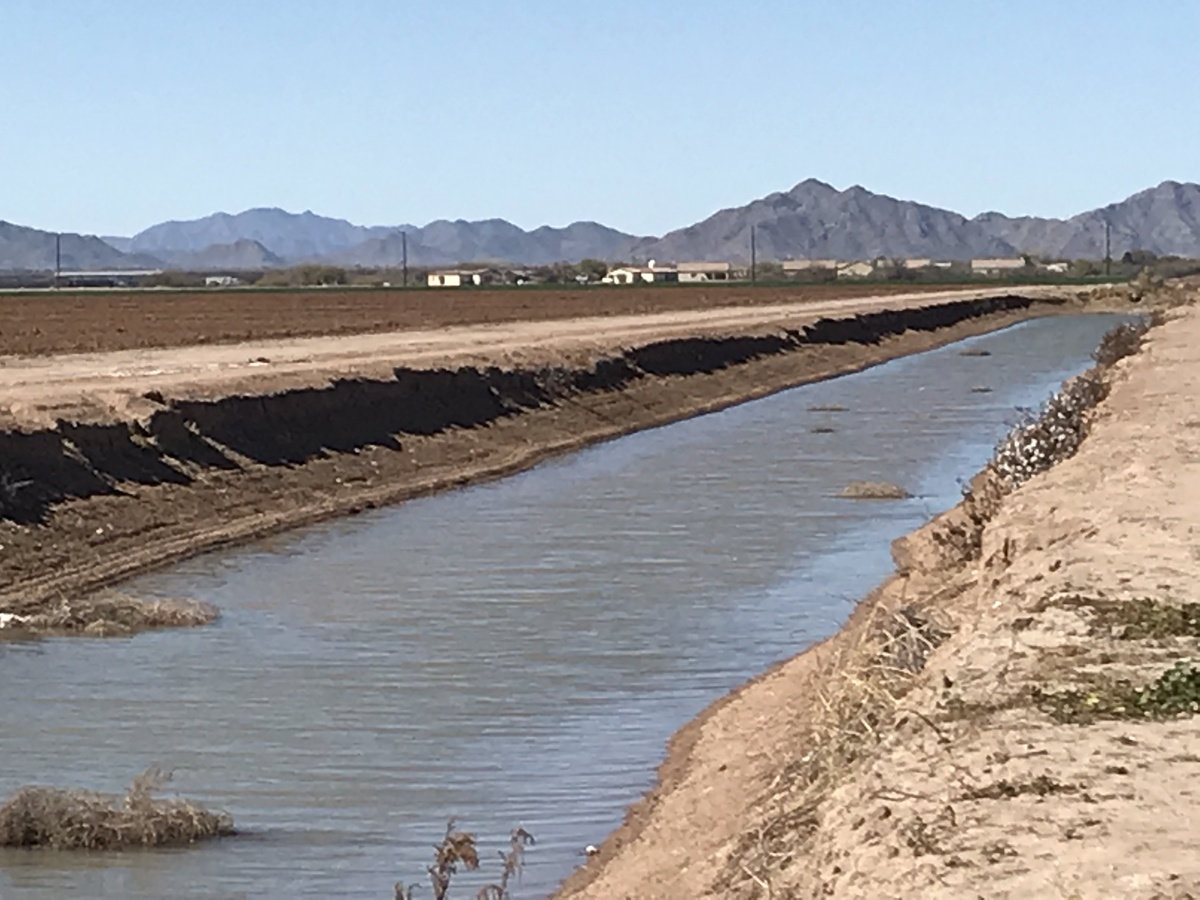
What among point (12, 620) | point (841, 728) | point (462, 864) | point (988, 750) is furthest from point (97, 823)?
point (12, 620)

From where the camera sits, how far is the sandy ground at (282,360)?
26078 mm

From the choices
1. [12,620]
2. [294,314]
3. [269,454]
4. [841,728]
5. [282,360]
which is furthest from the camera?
[294,314]

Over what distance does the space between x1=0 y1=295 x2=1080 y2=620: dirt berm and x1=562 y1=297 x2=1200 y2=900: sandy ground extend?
8151 millimetres

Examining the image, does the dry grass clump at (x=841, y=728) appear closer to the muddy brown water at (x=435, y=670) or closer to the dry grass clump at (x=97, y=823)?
the muddy brown water at (x=435, y=670)

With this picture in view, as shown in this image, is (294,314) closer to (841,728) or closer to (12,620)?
(12,620)

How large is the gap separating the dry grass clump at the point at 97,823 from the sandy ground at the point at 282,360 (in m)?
12.5

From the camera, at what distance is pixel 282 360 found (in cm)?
3959

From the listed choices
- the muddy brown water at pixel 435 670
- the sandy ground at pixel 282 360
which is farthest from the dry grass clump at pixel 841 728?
the sandy ground at pixel 282 360

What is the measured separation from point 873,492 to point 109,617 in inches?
496

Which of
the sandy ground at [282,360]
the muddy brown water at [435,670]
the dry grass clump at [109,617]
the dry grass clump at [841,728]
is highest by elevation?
the sandy ground at [282,360]

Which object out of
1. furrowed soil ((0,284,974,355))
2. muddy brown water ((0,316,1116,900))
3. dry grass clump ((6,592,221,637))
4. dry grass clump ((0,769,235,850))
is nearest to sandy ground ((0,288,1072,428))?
furrowed soil ((0,284,974,355))

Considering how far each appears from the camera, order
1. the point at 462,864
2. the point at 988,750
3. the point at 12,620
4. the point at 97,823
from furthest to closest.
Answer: the point at 12,620 < the point at 97,823 < the point at 462,864 < the point at 988,750

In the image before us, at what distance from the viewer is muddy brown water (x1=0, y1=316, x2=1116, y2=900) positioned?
1138cm

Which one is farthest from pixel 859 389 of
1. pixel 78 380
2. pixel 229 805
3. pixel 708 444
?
pixel 229 805
